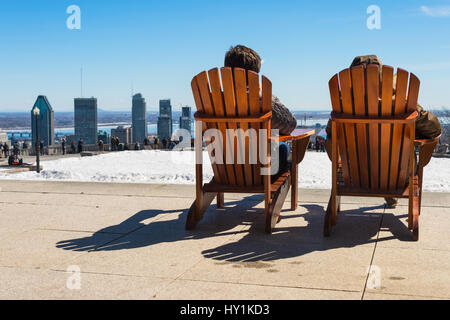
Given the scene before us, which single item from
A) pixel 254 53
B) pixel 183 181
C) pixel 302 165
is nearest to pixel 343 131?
pixel 254 53

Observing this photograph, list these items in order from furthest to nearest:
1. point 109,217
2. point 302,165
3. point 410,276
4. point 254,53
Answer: point 302,165 < point 109,217 < point 254,53 < point 410,276

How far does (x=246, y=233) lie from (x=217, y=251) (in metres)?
0.71

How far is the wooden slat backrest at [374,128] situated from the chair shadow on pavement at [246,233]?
1.72 ft

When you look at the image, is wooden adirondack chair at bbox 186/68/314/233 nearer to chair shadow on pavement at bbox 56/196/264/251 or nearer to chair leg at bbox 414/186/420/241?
chair shadow on pavement at bbox 56/196/264/251

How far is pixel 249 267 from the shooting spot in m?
3.54

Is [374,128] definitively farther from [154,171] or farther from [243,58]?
[154,171]

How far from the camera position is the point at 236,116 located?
4.66 m

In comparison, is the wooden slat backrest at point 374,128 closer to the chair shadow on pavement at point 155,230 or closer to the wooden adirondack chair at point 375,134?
the wooden adirondack chair at point 375,134

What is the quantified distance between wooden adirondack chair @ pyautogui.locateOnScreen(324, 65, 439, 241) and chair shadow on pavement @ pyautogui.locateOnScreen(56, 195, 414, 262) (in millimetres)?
296

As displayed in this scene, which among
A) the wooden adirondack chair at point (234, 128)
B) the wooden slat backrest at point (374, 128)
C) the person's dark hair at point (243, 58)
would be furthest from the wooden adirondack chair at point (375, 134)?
the person's dark hair at point (243, 58)

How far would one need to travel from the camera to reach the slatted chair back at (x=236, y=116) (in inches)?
178

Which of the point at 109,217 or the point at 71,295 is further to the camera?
the point at 109,217
